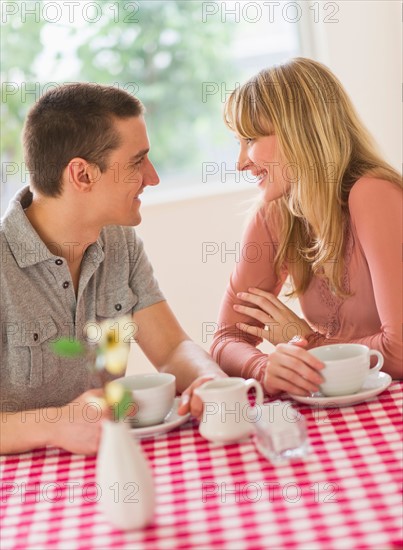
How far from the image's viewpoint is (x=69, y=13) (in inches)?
134

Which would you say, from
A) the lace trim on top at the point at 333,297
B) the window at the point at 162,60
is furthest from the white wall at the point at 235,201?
the lace trim on top at the point at 333,297

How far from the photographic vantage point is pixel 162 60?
138 inches

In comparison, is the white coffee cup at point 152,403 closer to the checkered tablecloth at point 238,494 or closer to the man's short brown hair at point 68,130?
the checkered tablecloth at point 238,494

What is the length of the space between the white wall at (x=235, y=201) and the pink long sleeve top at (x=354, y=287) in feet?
4.45

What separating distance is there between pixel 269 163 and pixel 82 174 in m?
0.46

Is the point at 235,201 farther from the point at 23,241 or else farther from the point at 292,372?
the point at 292,372

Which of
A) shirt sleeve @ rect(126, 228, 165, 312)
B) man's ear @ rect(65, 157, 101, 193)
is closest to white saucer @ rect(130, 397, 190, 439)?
shirt sleeve @ rect(126, 228, 165, 312)

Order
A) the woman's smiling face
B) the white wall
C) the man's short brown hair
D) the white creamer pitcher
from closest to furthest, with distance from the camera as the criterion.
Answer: the white creamer pitcher < the man's short brown hair < the woman's smiling face < the white wall

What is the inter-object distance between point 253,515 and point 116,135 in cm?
107

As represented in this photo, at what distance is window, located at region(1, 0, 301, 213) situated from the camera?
3393mm

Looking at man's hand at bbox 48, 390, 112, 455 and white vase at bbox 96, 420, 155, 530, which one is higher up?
white vase at bbox 96, 420, 155, 530

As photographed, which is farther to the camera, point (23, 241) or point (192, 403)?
point (23, 241)

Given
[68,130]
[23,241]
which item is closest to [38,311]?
[23,241]

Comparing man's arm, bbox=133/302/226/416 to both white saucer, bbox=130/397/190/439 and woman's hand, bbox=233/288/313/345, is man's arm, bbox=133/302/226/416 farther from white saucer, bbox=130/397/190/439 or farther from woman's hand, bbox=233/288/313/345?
white saucer, bbox=130/397/190/439
